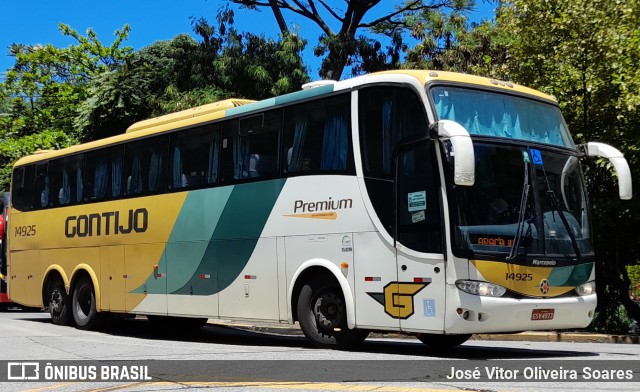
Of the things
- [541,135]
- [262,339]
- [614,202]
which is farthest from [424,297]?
[614,202]

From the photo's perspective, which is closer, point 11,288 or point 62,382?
point 62,382

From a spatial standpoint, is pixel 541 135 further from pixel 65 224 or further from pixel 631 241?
pixel 65 224

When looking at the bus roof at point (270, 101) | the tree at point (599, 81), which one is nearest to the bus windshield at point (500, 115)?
the bus roof at point (270, 101)

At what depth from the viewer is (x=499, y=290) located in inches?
431

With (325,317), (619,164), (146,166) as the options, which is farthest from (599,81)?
(146,166)

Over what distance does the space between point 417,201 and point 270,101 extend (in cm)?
354

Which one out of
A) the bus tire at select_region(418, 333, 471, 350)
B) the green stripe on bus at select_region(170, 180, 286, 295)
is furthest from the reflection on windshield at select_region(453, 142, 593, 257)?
the green stripe on bus at select_region(170, 180, 286, 295)

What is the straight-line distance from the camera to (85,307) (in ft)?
60.0

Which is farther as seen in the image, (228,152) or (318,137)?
(228,152)

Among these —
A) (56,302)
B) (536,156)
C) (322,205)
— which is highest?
(536,156)

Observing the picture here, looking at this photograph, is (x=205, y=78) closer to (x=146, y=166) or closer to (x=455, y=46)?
(x=455, y=46)

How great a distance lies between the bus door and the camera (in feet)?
36.1

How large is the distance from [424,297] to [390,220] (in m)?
1.12

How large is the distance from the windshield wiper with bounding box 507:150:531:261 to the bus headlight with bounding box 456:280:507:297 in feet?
1.40
